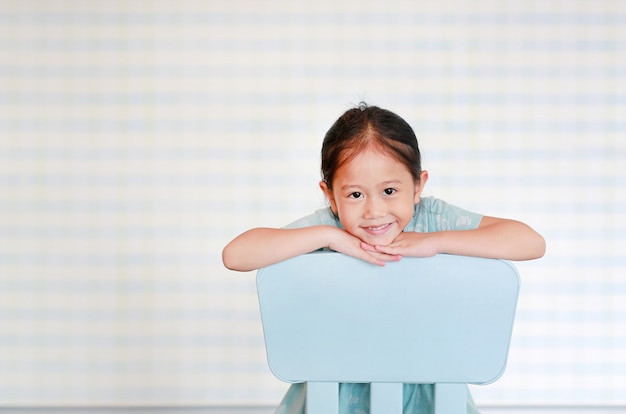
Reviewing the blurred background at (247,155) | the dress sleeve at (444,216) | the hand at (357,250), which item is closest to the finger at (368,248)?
the hand at (357,250)

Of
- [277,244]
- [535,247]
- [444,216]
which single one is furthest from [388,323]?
[444,216]

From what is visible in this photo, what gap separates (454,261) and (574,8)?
188 cm

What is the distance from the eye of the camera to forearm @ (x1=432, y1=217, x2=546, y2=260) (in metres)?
1.18

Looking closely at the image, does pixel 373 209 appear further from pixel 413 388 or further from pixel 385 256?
pixel 413 388

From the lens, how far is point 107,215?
2.58 meters

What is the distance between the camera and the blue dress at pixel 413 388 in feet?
4.41

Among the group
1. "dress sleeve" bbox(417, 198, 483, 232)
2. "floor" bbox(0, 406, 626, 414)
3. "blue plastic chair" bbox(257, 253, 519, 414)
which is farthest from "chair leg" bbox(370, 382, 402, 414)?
"floor" bbox(0, 406, 626, 414)

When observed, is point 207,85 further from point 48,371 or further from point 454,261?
point 454,261

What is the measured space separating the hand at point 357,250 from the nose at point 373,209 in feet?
0.32

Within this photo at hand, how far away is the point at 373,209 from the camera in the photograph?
1282 mm

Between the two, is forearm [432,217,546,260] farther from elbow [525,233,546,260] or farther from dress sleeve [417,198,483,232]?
dress sleeve [417,198,483,232]

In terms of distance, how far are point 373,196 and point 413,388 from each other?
1.30ft

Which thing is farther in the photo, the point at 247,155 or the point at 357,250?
the point at 247,155

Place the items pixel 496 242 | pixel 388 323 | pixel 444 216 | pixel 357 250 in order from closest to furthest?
pixel 388 323, pixel 357 250, pixel 496 242, pixel 444 216
